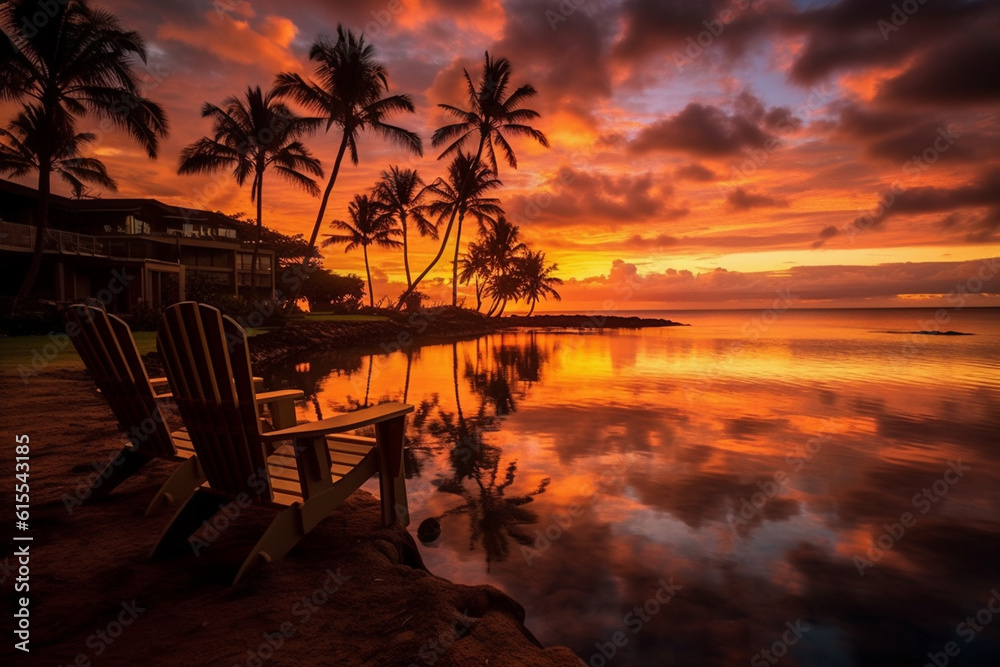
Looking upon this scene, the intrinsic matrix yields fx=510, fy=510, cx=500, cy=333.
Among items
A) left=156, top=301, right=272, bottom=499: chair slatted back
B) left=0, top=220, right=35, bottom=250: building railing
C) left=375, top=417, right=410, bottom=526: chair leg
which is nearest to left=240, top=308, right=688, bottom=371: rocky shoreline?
left=375, top=417, right=410, bottom=526: chair leg

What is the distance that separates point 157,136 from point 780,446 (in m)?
A: 19.8

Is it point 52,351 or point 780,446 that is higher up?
point 52,351

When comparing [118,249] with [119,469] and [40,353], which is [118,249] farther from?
[119,469]

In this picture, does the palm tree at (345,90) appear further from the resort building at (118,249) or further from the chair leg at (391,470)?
the chair leg at (391,470)

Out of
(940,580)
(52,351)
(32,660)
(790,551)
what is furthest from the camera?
(52,351)

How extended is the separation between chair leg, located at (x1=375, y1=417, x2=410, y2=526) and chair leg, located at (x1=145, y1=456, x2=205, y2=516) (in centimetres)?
114

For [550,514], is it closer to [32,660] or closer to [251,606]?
[251,606]

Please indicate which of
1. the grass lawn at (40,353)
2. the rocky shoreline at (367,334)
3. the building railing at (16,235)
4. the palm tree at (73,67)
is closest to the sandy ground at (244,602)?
the grass lawn at (40,353)

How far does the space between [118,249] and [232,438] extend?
2789cm

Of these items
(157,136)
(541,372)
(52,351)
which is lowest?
(541,372)

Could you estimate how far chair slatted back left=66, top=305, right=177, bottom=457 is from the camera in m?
2.98

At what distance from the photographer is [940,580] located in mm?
3277

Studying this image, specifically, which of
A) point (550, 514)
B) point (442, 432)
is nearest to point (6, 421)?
point (442, 432)

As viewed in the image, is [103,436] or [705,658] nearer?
[705,658]
